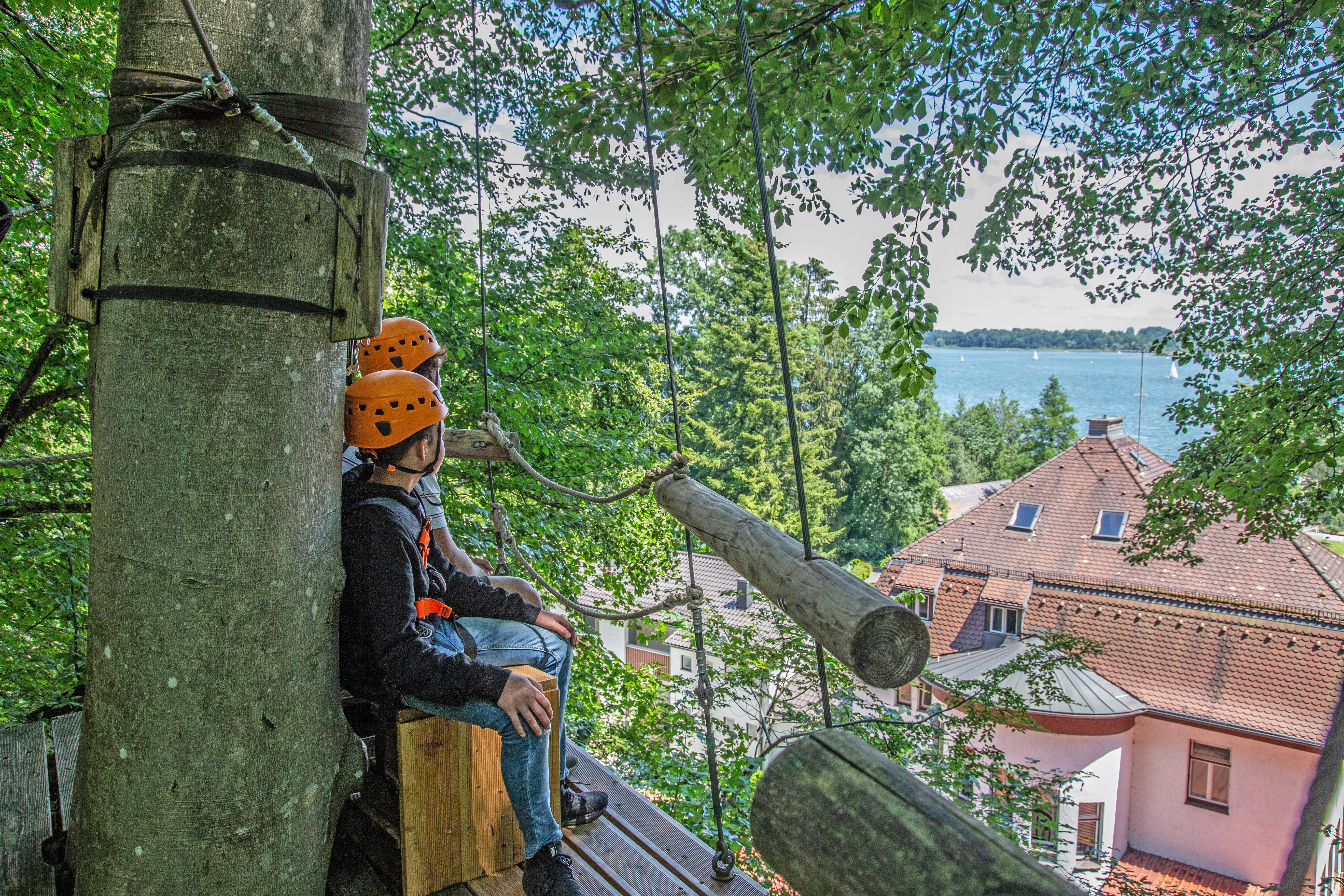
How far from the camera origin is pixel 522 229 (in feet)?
24.1

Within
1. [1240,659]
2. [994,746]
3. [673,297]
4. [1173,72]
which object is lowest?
[1240,659]

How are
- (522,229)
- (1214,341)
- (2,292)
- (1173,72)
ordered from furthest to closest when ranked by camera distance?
(522,229), (1214,341), (1173,72), (2,292)

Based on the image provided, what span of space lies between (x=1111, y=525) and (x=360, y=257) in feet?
77.2

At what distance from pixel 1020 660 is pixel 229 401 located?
31.2ft

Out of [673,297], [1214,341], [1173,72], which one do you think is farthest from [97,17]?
[673,297]

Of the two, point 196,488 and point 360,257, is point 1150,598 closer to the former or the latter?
point 360,257

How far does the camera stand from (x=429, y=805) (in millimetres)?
1814

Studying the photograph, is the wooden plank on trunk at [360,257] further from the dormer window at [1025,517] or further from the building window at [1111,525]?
the dormer window at [1025,517]

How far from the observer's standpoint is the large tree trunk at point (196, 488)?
1375 millimetres

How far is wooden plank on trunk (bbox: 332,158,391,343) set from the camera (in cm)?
153

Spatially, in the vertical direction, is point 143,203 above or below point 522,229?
below

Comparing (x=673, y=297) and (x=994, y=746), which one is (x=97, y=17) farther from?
(x=673, y=297)

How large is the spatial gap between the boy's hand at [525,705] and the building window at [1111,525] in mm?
22633

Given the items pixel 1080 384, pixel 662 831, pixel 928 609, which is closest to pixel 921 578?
pixel 928 609
